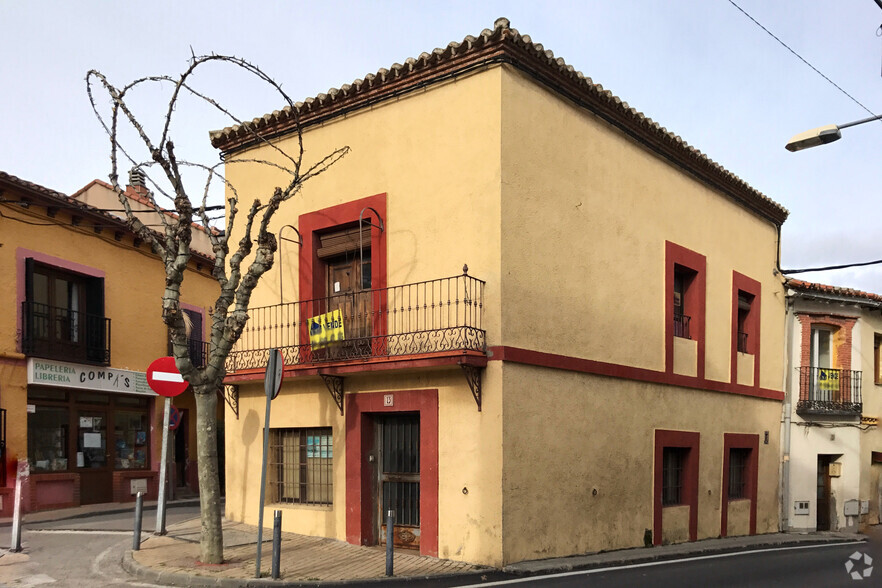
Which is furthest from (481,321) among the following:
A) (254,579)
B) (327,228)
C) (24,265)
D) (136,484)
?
(136,484)

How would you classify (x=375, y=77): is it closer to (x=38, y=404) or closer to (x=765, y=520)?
(x=38, y=404)

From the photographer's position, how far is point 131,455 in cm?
2023

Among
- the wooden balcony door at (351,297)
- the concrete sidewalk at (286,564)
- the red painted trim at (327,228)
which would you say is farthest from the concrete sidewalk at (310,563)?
the red painted trim at (327,228)

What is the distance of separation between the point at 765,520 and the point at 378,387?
35.2 ft

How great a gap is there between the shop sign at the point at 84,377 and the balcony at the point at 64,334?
→ 7.8 inches

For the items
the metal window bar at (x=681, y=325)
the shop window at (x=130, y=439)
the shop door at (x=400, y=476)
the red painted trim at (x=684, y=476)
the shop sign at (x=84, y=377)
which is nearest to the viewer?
the shop door at (x=400, y=476)

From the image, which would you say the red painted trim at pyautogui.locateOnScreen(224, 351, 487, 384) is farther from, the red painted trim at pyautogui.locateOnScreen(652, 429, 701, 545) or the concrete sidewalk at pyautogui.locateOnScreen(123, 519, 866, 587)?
the red painted trim at pyautogui.locateOnScreen(652, 429, 701, 545)

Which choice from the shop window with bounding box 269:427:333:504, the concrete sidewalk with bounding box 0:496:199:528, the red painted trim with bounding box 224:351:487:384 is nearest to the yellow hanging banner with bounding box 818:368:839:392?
the red painted trim with bounding box 224:351:487:384

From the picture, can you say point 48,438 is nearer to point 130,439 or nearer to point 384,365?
point 130,439

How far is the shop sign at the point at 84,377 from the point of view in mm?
17125

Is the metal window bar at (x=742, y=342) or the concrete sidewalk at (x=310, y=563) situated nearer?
the concrete sidewalk at (x=310, y=563)

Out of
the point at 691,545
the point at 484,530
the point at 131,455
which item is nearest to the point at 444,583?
the point at 484,530

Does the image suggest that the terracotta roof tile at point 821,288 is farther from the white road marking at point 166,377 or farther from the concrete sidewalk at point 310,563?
the white road marking at point 166,377

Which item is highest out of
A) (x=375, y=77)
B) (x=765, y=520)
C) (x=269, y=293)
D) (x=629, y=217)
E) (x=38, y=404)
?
(x=375, y=77)
